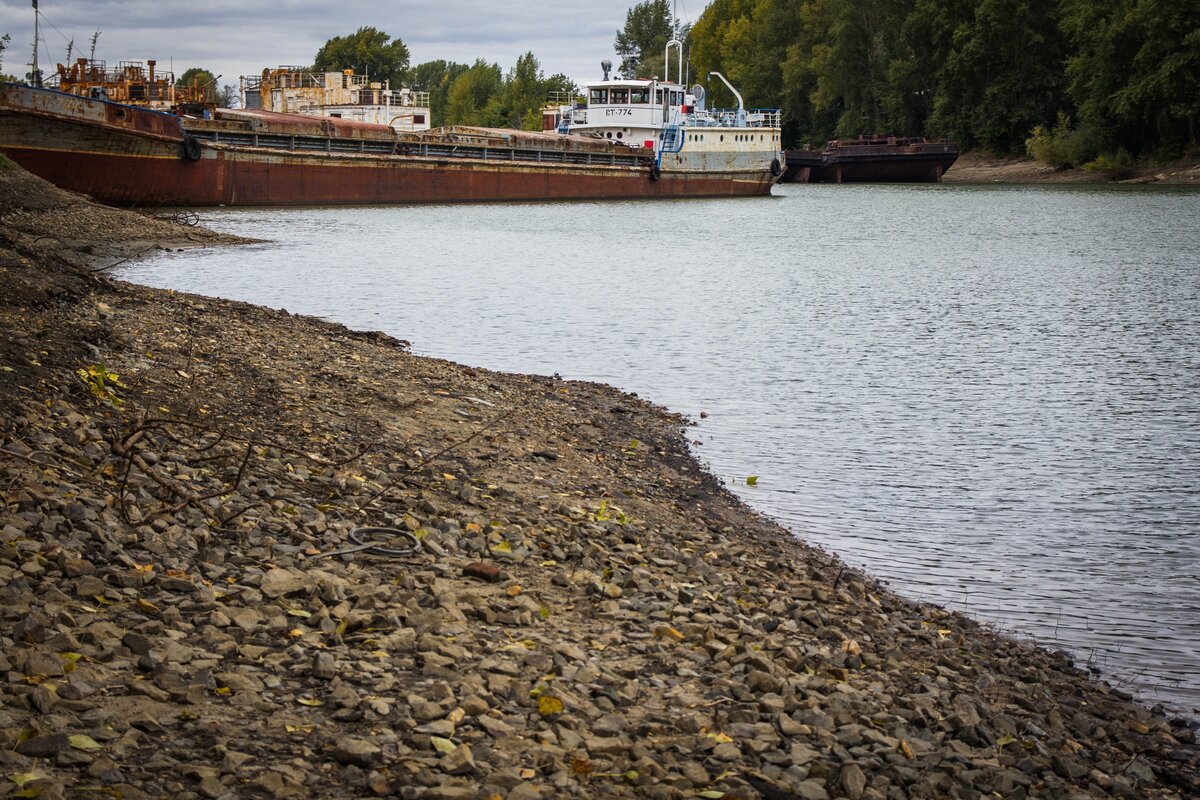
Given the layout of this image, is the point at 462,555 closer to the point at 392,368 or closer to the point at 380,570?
the point at 380,570

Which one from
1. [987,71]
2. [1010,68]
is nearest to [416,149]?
[987,71]

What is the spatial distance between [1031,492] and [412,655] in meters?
7.47

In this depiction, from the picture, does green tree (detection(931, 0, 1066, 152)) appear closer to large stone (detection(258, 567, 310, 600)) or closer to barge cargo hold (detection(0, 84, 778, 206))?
barge cargo hold (detection(0, 84, 778, 206))

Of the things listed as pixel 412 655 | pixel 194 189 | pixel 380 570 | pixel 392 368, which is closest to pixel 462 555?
pixel 380 570

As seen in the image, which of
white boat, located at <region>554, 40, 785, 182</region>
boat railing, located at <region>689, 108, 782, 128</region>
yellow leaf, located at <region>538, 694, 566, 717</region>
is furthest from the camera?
boat railing, located at <region>689, 108, 782, 128</region>

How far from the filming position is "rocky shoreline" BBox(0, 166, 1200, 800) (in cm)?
446

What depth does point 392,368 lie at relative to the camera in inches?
495

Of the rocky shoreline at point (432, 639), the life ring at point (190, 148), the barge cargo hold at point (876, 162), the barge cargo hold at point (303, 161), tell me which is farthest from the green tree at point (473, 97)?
the rocky shoreline at point (432, 639)

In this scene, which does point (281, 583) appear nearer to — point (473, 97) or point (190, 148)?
point (190, 148)

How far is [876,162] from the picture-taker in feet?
290

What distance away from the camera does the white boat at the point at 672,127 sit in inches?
2445

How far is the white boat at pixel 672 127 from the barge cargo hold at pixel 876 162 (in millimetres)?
24785

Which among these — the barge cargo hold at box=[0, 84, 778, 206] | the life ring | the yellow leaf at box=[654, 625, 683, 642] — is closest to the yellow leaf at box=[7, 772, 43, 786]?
the yellow leaf at box=[654, 625, 683, 642]

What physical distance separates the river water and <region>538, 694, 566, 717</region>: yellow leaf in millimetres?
3610
